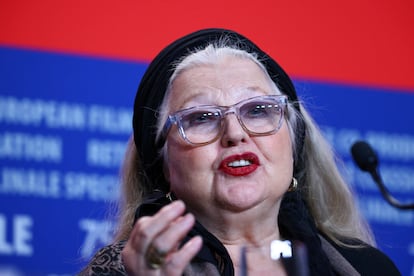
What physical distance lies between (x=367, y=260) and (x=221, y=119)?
1.85 ft

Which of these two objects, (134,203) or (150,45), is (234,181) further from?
(150,45)

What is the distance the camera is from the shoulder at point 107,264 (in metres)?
1.58

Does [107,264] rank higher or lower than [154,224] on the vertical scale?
lower

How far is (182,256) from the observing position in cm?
119

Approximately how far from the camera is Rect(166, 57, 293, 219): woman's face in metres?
1.67

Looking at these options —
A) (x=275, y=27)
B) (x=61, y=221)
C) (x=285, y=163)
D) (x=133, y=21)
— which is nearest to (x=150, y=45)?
(x=133, y=21)

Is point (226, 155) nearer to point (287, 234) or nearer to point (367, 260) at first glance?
point (287, 234)

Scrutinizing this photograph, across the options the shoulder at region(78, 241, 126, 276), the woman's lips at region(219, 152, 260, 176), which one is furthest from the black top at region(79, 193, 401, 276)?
the woman's lips at region(219, 152, 260, 176)

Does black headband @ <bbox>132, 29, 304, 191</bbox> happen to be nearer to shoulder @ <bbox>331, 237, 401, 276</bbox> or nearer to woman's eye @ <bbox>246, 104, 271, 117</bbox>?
Answer: woman's eye @ <bbox>246, 104, 271, 117</bbox>

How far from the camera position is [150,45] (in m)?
2.47

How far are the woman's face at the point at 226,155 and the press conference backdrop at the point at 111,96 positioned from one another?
1.31 ft

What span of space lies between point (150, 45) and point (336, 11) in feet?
2.17

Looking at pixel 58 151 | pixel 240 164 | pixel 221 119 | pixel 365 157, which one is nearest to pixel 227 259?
pixel 240 164

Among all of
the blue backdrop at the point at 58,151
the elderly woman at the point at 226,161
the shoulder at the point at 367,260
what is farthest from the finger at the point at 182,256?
the blue backdrop at the point at 58,151
